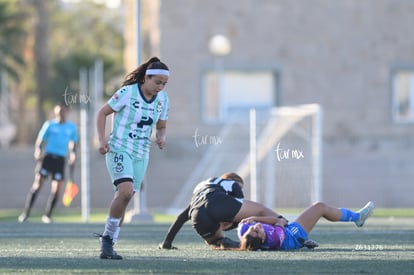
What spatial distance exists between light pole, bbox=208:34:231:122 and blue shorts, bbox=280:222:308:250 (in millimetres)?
21986

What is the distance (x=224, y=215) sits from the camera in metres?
11.3

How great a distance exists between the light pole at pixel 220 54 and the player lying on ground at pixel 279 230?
21.8m

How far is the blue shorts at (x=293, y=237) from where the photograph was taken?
37.3ft

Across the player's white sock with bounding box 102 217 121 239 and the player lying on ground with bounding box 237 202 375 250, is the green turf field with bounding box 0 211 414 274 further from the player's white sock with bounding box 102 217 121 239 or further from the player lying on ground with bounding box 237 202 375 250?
the player's white sock with bounding box 102 217 121 239

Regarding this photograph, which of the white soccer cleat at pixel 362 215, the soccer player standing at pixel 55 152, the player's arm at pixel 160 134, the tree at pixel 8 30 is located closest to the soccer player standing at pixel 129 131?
the player's arm at pixel 160 134

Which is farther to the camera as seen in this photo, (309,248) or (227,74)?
(227,74)

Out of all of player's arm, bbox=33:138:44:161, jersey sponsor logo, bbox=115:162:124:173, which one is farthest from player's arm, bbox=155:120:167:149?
player's arm, bbox=33:138:44:161

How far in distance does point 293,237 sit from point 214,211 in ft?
2.77

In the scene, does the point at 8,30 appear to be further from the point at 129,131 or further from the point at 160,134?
Result: the point at 129,131

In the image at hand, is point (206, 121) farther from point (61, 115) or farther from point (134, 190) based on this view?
point (134, 190)

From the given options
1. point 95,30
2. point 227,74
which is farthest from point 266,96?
point 95,30

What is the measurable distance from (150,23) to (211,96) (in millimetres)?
2815

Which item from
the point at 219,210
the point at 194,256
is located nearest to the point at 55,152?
the point at 219,210

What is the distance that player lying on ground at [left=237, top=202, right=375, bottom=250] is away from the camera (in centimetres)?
1118
